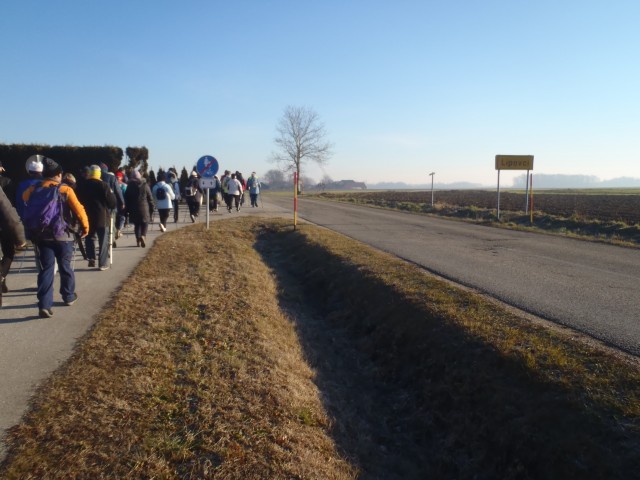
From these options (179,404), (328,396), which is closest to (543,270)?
(328,396)

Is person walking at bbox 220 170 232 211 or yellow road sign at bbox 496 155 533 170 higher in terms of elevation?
yellow road sign at bbox 496 155 533 170

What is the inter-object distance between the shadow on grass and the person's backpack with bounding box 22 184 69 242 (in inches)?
137

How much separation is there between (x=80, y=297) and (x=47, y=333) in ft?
5.42

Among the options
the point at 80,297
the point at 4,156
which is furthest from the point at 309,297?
the point at 4,156

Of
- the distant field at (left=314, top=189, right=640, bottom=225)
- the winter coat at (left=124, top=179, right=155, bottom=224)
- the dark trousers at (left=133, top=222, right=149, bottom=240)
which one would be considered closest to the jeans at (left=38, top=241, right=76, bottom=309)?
the winter coat at (left=124, top=179, right=155, bottom=224)

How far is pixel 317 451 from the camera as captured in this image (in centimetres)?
400

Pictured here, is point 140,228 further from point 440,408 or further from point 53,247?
point 440,408

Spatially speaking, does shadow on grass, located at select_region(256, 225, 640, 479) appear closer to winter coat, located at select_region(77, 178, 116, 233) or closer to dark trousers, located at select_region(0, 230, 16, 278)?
dark trousers, located at select_region(0, 230, 16, 278)

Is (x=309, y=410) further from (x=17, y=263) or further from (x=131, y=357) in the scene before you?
(x=17, y=263)

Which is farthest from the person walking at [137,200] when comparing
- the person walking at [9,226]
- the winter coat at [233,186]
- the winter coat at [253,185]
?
the winter coat at [253,185]

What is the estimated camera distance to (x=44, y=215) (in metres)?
6.21

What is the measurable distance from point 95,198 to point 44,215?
3061mm

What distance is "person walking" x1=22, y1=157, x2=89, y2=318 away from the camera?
20.3ft

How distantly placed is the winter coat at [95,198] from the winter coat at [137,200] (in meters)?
2.15
